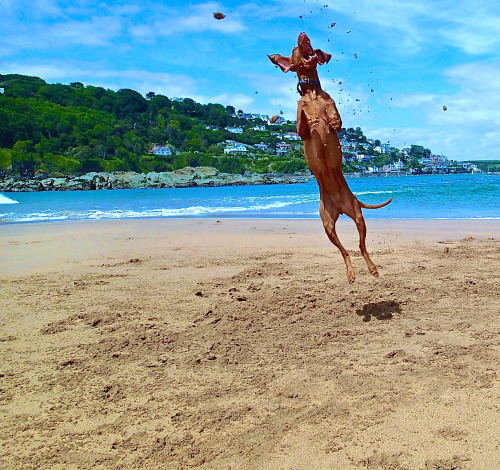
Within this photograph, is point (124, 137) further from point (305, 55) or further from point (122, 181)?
point (305, 55)

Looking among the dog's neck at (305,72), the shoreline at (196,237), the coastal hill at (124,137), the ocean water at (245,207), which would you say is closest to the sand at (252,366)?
the shoreline at (196,237)

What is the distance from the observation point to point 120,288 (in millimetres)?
8359

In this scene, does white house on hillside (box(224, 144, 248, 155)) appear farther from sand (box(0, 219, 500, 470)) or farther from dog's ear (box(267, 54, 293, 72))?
dog's ear (box(267, 54, 293, 72))

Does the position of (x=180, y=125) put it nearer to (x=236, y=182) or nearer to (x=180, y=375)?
(x=236, y=182)

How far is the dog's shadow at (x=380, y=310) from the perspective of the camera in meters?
6.39

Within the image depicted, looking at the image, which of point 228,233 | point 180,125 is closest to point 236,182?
point 180,125

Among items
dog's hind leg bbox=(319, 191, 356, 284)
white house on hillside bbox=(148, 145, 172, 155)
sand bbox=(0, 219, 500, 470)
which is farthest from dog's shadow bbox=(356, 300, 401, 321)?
white house on hillside bbox=(148, 145, 172, 155)

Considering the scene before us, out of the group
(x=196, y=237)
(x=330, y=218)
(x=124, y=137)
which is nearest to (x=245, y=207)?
(x=196, y=237)

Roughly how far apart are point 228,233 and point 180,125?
403ft

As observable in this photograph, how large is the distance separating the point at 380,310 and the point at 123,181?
7435 cm

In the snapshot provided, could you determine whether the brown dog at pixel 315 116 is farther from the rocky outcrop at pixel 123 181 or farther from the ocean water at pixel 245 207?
the rocky outcrop at pixel 123 181

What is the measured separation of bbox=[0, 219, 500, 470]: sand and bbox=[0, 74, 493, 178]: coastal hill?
57418 millimetres

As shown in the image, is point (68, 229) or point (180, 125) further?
point (180, 125)

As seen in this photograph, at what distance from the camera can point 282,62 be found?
228 inches
